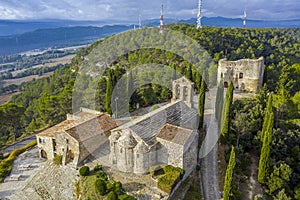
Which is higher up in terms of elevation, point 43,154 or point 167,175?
point 167,175

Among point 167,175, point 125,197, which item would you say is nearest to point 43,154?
point 125,197

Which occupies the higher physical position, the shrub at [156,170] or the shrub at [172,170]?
the shrub at [172,170]

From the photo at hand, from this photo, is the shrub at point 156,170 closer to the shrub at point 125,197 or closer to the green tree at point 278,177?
the shrub at point 125,197

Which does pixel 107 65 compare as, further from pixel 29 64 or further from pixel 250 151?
pixel 29 64

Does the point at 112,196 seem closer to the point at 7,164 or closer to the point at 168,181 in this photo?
the point at 168,181

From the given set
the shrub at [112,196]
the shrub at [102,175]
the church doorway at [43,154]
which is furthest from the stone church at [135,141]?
the shrub at [112,196]

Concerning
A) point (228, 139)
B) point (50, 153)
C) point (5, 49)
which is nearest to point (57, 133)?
point (50, 153)

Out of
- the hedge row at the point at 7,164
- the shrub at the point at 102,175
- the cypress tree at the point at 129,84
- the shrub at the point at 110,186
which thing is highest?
the cypress tree at the point at 129,84

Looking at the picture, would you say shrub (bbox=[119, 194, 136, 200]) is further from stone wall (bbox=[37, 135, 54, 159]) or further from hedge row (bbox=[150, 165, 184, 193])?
stone wall (bbox=[37, 135, 54, 159])
